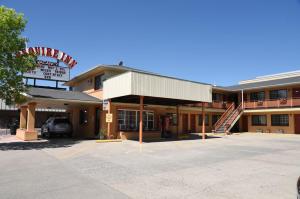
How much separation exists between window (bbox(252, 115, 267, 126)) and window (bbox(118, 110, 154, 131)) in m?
16.0

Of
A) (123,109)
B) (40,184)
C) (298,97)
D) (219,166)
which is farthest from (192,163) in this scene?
(298,97)

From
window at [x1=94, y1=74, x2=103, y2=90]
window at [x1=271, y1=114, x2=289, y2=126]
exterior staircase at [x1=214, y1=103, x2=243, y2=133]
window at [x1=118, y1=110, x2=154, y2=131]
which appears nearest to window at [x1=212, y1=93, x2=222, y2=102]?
exterior staircase at [x1=214, y1=103, x2=243, y2=133]

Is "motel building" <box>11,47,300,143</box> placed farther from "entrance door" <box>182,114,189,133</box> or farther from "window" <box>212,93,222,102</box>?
"window" <box>212,93,222,102</box>

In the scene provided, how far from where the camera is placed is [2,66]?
1650 cm

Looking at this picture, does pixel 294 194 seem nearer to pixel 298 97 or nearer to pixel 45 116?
pixel 298 97

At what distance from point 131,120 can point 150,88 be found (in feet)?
19.2

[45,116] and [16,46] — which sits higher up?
[16,46]

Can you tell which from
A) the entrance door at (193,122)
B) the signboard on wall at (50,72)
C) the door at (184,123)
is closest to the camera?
the signboard on wall at (50,72)

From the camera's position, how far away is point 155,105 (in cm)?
2489

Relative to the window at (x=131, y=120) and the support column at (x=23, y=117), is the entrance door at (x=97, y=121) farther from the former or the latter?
the support column at (x=23, y=117)

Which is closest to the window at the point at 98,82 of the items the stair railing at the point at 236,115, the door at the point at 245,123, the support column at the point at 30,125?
the support column at the point at 30,125

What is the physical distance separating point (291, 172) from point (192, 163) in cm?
351

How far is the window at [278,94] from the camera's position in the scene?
30562 millimetres

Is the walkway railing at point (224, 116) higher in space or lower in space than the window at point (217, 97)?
lower
